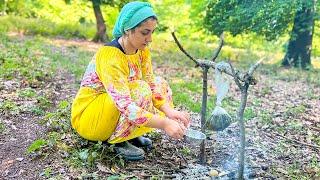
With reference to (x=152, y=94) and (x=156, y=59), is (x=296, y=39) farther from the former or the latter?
(x=152, y=94)

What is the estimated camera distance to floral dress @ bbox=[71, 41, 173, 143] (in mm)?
3029

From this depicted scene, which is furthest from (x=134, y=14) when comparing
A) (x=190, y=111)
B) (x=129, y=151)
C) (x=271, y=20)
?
(x=271, y=20)

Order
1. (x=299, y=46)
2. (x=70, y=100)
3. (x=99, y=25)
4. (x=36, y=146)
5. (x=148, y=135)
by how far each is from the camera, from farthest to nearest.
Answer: (x=99, y=25), (x=299, y=46), (x=70, y=100), (x=148, y=135), (x=36, y=146)

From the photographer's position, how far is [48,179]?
10.1 ft

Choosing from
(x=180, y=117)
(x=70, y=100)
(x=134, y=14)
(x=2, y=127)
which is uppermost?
(x=134, y=14)

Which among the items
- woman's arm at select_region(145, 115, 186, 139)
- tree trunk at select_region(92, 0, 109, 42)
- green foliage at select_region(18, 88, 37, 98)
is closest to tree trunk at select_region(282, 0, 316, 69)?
tree trunk at select_region(92, 0, 109, 42)

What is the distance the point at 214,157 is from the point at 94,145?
3.39 ft

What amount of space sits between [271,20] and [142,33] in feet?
24.4

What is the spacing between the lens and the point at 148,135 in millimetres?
4121

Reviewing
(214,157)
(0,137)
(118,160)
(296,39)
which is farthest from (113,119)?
(296,39)

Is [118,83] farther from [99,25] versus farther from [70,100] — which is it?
[99,25]

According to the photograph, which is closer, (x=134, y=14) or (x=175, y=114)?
(x=134, y=14)

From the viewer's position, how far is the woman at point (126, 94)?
2.99m

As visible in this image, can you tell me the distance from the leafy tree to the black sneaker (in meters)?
6.37
